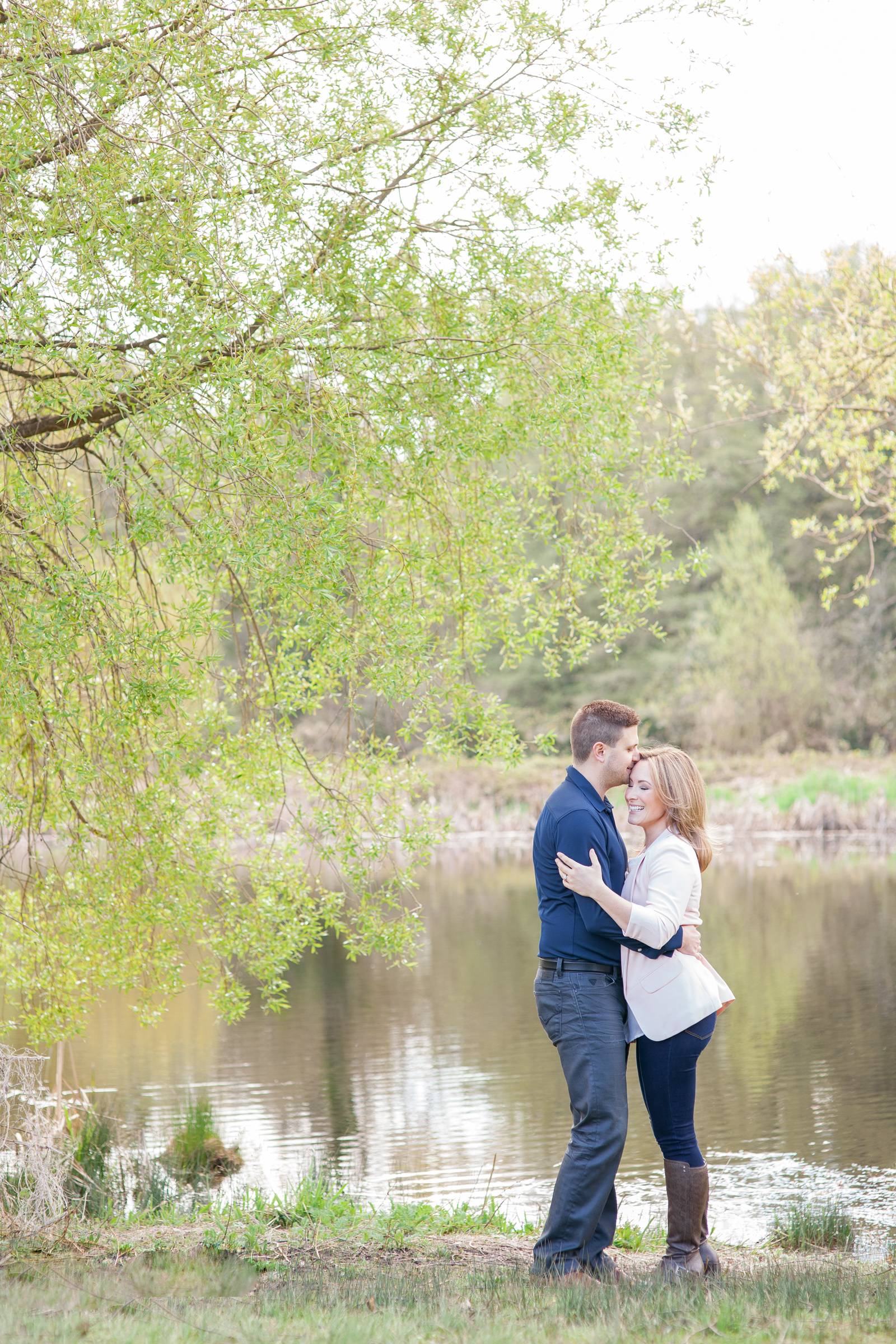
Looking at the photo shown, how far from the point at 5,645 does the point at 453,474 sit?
2639 mm

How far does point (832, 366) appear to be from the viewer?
11.1m

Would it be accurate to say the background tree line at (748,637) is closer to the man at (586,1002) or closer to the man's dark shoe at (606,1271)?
the man at (586,1002)

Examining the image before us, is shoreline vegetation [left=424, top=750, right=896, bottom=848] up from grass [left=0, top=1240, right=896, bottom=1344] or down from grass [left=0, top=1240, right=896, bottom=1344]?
up

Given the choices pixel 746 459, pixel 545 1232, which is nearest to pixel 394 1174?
pixel 545 1232

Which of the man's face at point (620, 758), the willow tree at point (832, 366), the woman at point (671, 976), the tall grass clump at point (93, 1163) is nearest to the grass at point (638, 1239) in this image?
the woman at point (671, 976)

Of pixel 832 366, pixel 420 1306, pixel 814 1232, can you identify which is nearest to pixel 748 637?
pixel 832 366

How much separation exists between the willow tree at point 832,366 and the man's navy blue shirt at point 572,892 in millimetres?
6562

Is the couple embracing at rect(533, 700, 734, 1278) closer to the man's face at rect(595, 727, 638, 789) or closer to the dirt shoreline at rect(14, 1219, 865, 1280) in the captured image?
the man's face at rect(595, 727, 638, 789)

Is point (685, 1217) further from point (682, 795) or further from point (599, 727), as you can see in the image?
point (599, 727)

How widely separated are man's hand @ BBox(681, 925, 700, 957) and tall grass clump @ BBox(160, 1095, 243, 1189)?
552cm

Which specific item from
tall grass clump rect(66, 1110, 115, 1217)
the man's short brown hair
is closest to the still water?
tall grass clump rect(66, 1110, 115, 1217)

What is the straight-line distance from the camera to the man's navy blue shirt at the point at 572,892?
14.0ft

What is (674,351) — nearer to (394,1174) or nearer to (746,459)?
(394,1174)

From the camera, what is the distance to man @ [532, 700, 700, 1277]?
4.21 meters
